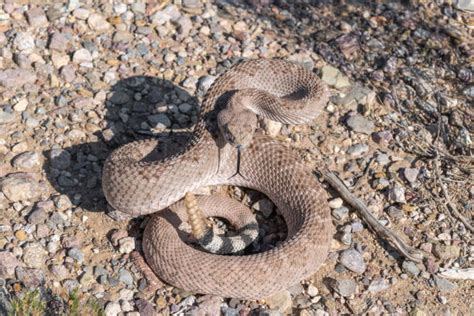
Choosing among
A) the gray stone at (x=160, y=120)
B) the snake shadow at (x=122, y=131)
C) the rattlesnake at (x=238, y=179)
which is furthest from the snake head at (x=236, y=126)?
the gray stone at (x=160, y=120)

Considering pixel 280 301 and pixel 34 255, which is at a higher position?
pixel 34 255

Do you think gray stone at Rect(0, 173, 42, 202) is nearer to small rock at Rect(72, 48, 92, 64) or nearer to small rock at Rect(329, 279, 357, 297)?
small rock at Rect(72, 48, 92, 64)

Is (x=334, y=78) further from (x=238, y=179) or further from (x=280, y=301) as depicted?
(x=280, y=301)

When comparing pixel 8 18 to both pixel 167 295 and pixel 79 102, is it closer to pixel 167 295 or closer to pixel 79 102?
pixel 79 102

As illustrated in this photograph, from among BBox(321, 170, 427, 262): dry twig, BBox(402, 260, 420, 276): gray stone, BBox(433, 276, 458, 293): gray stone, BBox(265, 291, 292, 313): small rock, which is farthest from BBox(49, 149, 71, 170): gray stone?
BBox(433, 276, 458, 293): gray stone

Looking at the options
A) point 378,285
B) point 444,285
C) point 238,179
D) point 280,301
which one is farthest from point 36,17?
point 444,285

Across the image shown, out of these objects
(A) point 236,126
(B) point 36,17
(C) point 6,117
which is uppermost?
(A) point 236,126
